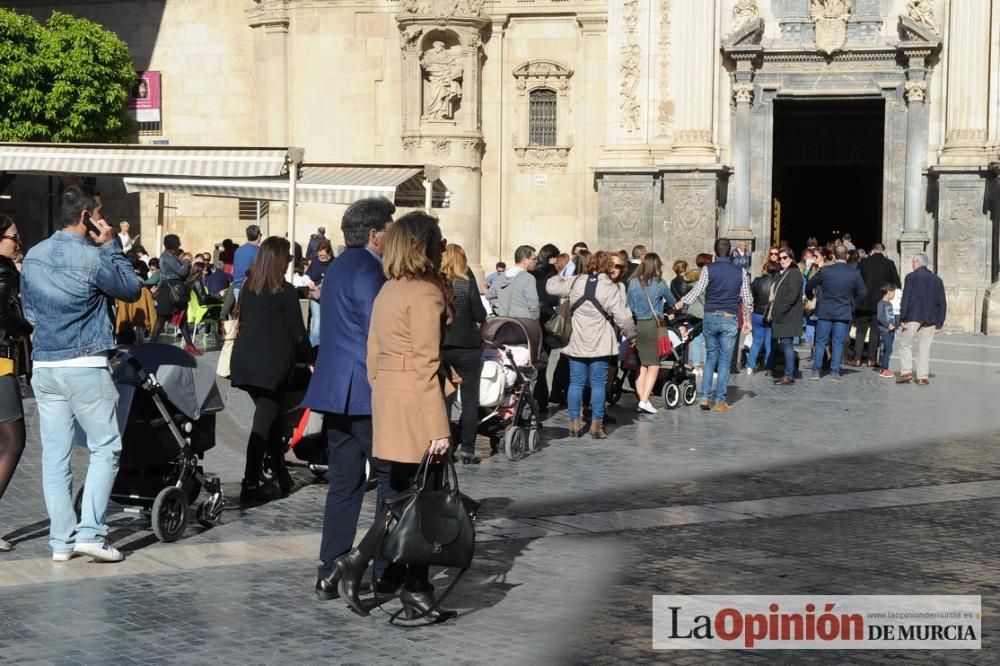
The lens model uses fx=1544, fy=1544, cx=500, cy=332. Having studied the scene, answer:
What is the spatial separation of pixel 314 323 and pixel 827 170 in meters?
26.3

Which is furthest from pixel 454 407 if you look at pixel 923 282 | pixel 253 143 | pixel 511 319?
pixel 253 143

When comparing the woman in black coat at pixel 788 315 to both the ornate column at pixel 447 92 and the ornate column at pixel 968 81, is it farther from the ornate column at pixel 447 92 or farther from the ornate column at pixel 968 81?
the ornate column at pixel 447 92

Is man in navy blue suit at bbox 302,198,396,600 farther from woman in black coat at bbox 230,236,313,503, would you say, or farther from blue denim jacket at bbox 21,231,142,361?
woman in black coat at bbox 230,236,313,503

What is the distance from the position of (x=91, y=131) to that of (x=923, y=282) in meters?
20.7

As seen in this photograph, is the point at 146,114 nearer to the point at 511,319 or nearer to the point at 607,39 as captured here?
the point at 607,39

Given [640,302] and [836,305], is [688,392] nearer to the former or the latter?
[640,302]

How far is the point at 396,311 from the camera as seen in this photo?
773cm

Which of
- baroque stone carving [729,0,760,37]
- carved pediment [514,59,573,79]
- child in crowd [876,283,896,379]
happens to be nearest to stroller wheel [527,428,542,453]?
child in crowd [876,283,896,379]

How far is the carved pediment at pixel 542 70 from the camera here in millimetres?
32562

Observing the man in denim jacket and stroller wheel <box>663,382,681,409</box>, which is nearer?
the man in denim jacket

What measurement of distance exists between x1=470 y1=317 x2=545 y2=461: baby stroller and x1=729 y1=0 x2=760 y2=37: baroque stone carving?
17828mm

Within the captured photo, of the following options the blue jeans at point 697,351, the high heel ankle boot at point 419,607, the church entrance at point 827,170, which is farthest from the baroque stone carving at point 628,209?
the high heel ankle boot at point 419,607

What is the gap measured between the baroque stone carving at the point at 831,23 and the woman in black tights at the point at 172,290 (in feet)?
44.9

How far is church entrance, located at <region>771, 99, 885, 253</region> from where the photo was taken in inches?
1328
